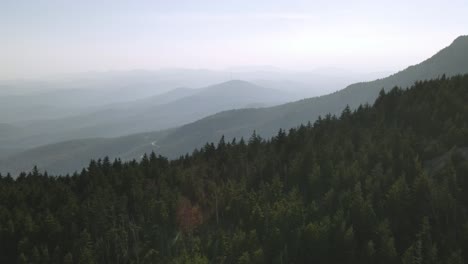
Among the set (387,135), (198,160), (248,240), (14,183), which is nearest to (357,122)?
(387,135)

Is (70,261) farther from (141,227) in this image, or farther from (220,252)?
(220,252)

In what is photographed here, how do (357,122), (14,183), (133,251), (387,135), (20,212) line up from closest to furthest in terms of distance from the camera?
(133,251) < (20,212) < (387,135) < (14,183) < (357,122)

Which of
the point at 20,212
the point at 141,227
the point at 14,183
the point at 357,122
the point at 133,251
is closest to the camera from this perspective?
the point at 133,251

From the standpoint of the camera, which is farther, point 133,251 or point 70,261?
point 133,251

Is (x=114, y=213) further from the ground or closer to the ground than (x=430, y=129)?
closer to the ground

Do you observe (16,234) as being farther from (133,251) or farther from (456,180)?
(456,180)

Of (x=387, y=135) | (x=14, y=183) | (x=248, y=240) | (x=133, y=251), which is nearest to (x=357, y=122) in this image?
(x=387, y=135)

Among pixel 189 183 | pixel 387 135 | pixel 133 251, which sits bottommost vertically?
pixel 133 251
